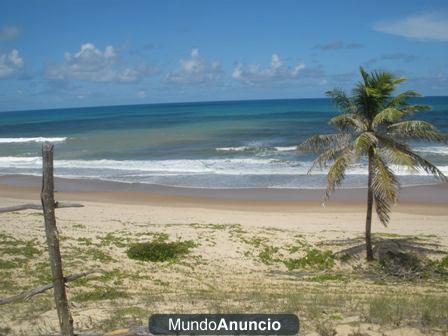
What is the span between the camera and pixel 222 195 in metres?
25.6

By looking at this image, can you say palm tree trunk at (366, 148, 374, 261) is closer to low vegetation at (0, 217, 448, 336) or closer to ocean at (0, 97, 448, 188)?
low vegetation at (0, 217, 448, 336)

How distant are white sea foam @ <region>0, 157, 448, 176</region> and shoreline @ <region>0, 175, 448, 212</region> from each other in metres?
4.21

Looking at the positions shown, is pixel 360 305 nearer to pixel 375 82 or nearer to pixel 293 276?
pixel 293 276

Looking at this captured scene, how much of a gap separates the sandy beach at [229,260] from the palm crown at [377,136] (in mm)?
2930

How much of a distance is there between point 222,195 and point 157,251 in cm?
1200

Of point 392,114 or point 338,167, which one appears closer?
point 392,114

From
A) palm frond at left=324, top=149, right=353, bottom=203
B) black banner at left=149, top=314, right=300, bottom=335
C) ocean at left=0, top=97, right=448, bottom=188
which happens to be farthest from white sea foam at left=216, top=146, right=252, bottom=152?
black banner at left=149, top=314, right=300, bottom=335

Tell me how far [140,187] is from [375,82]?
17.8 m

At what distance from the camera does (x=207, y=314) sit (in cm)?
777

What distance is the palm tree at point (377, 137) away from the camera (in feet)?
41.6

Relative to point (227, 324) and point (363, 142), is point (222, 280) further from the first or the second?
point (363, 142)

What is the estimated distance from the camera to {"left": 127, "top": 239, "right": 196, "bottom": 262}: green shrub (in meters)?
13.6

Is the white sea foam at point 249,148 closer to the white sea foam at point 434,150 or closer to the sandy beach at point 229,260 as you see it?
the white sea foam at point 434,150

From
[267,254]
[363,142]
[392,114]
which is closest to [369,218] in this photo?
[363,142]
